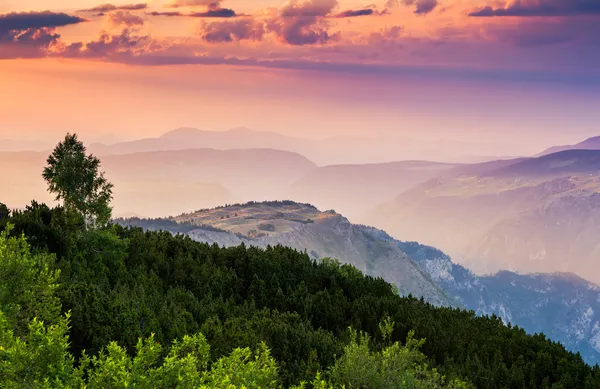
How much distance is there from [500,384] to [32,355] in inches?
1862

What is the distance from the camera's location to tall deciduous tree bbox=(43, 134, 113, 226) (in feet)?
249

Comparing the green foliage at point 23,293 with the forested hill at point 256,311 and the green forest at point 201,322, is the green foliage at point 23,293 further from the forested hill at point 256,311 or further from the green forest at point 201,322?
the forested hill at point 256,311

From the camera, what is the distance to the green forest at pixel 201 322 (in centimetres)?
3338

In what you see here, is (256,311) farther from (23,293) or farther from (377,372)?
(23,293)

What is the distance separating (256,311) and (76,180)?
26.6 metres

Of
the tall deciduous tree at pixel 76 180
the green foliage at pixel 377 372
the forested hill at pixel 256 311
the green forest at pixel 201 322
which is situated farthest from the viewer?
the tall deciduous tree at pixel 76 180

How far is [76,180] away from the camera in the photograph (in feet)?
251

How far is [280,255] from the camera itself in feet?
336

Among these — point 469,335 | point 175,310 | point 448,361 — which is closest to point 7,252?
point 175,310

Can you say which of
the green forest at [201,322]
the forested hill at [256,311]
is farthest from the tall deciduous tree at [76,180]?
the forested hill at [256,311]

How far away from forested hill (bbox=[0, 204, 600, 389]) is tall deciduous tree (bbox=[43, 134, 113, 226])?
15.2 ft

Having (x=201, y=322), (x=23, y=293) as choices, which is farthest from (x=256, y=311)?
(x=23, y=293)

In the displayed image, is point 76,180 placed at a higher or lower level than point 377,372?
higher

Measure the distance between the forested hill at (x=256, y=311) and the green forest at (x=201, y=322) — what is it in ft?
0.65
